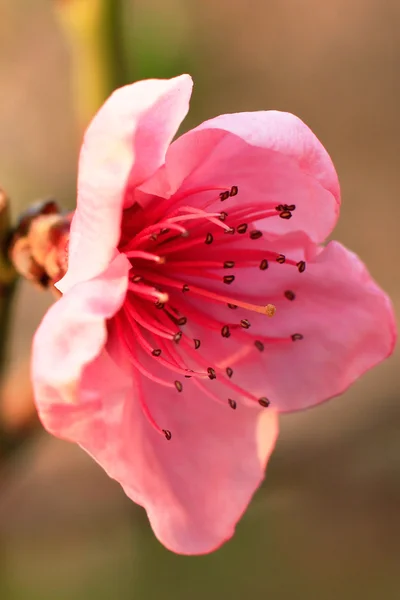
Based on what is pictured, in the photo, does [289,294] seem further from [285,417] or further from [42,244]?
[285,417]

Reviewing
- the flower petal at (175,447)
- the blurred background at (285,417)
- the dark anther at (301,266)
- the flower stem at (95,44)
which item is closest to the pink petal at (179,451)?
the flower petal at (175,447)

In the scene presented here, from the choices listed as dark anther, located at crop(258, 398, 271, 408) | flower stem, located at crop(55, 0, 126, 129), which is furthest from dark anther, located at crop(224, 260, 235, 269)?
flower stem, located at crop(55, 0, 126, 129)

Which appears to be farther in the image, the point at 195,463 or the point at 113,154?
the point at 195,463

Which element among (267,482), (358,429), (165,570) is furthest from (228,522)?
(165,570)

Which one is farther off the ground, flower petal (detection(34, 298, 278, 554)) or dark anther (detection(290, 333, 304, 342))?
dark anther (detection(290, 333, 304, 342))

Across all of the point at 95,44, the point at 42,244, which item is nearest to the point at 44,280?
the point at 42,244

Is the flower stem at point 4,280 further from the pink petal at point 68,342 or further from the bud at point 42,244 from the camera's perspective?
the pink petal at point 68,342

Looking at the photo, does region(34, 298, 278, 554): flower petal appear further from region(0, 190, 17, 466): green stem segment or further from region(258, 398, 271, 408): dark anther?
region(0, 190, 17, 466): green stem segment

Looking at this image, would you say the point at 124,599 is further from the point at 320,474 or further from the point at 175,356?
the point at 175,356
